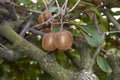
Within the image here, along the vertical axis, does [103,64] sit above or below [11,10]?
below

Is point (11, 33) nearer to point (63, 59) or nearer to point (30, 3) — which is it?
point (30, 3)

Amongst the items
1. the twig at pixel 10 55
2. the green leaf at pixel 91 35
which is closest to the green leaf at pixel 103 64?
the green leaf at pixel 91 35

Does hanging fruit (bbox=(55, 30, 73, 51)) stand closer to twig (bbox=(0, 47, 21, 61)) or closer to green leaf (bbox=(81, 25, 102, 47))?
green leaf (bbox=(81, 25, 102, 47))

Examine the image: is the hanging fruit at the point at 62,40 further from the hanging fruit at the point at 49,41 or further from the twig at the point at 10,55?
the twig at the point at 10,55

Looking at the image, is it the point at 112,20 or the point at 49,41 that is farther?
the point at 112,20

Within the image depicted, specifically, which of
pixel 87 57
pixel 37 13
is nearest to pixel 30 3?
pixel 37 13

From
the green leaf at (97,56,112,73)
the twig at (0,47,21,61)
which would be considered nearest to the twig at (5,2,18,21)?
the twig at (0,47,21,61)

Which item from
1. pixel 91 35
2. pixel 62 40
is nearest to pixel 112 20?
pixel 91 35

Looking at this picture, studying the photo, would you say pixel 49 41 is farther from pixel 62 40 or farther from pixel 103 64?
pixel 103 64
